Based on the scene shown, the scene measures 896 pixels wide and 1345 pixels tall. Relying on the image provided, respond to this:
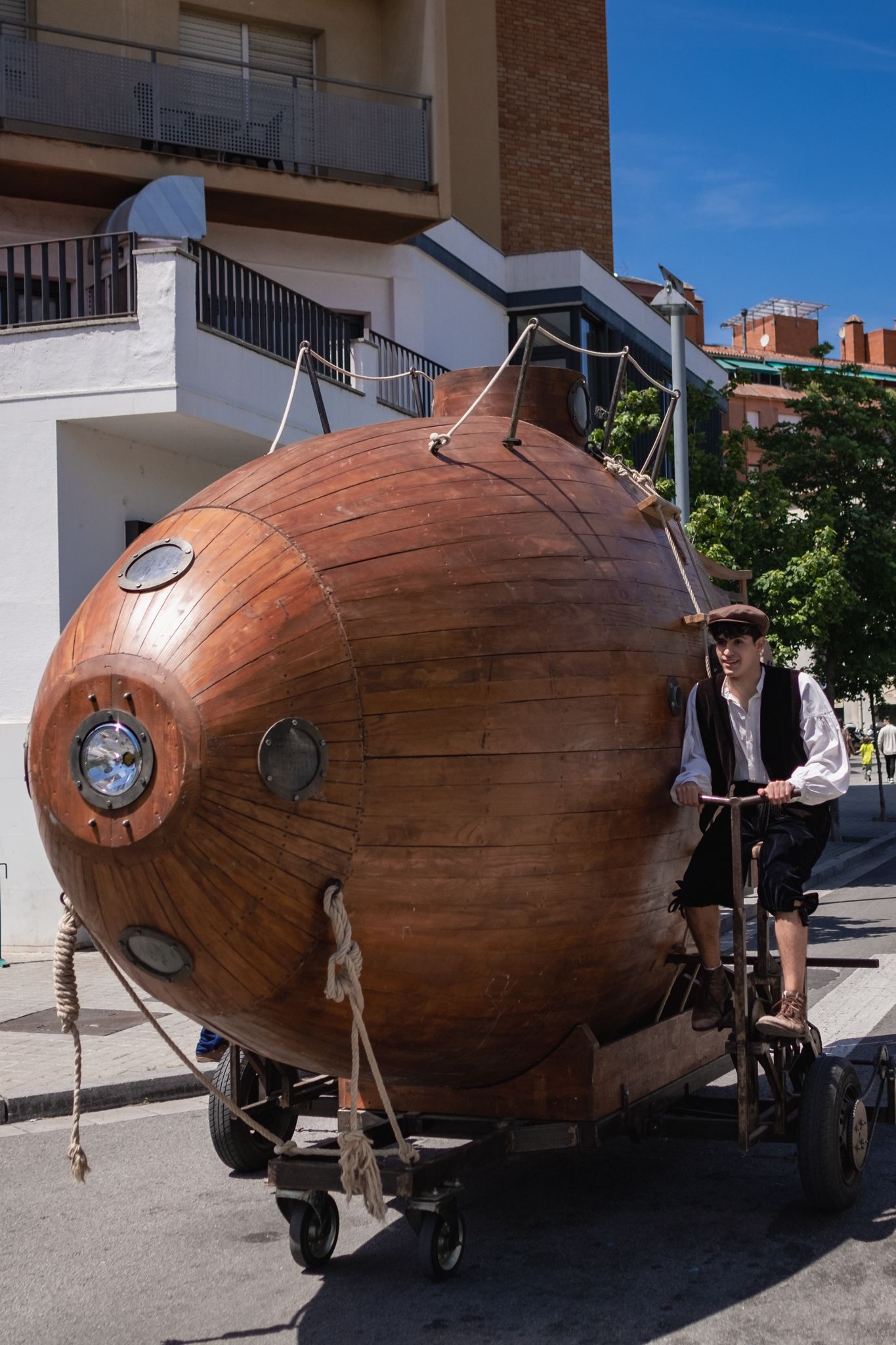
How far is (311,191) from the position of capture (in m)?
17.3

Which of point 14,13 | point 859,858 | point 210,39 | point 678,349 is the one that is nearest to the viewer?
point 678,349

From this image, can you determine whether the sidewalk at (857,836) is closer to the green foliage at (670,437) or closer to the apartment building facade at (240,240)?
the green foliage at (670,437)

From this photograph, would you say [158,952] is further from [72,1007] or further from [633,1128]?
[633,1128]

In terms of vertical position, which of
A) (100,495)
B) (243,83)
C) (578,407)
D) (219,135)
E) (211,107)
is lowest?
(578,407)

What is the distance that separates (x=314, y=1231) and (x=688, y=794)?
191 centimetres

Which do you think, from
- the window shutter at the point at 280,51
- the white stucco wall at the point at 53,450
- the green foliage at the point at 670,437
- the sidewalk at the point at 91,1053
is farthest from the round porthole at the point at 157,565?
the window shutter at the point at 280,51

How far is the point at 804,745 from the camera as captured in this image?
17.1ft

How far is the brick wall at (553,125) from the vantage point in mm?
23156

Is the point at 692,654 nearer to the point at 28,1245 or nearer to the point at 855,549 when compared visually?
the point at 28,1245

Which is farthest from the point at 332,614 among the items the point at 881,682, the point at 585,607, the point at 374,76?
the point at 881,682

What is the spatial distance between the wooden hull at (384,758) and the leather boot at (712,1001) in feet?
1.79

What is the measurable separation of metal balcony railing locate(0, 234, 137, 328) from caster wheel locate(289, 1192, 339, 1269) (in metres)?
9.72

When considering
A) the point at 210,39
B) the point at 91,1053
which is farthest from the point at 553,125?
the point at 91,1053

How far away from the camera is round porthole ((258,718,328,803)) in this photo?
156 inches
